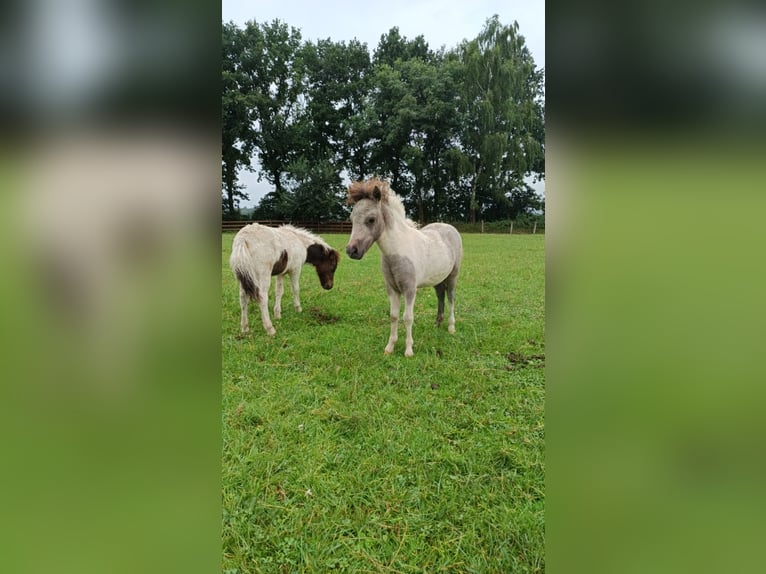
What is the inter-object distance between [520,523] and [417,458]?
0.66 metres

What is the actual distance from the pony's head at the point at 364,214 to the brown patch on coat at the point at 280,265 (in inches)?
80.4

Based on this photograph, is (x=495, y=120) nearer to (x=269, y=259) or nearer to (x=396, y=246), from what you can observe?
(x=396, y=246)

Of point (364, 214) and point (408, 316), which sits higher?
point (364, 214)

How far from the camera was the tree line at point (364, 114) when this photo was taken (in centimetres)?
557

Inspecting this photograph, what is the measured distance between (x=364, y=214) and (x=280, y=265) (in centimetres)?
225

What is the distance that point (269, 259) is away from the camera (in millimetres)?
5000

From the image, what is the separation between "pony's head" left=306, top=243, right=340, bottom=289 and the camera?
19.6 ft

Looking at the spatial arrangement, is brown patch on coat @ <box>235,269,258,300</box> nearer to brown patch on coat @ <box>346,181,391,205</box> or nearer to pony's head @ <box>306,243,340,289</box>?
pony's head @ <box>306,243,340,289</box>

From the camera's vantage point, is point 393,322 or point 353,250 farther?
point 393,322

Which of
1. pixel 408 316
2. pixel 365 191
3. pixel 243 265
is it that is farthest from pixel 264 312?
pixel 365 191
